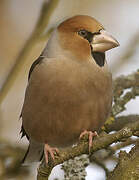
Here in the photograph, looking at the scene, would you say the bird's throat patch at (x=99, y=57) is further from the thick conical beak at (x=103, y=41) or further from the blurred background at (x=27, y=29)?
the blurred background at (x=27, y=29)

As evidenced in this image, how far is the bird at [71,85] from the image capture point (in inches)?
116

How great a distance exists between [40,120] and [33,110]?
9 cm

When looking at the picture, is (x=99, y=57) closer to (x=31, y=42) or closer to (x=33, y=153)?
(x=31, y=42)

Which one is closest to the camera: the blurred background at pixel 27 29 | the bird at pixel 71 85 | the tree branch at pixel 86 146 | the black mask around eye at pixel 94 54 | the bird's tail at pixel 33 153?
the tree branch at pixel 86 146

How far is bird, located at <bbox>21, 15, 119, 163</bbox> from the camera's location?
295 centimetres

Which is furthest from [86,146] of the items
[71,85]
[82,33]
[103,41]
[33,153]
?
[33,153]

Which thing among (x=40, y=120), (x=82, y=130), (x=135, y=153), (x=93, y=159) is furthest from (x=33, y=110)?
(x=135, y=153)

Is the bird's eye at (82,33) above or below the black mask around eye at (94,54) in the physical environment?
above

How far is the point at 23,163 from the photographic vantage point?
11.9 feet

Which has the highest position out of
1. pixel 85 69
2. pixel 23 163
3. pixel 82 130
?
pixel 85 69

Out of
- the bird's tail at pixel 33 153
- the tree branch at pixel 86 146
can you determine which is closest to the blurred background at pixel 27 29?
the bird's tail at pixel 33 153

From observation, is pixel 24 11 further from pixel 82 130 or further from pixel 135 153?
pixel 135 153

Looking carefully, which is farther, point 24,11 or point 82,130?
point 24,11

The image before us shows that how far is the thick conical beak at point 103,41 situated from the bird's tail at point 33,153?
0.93 meters
